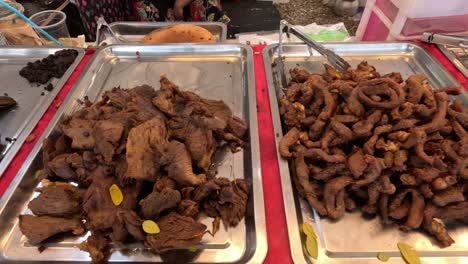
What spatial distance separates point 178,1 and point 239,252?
107 inches

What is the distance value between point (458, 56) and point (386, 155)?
1402 mm

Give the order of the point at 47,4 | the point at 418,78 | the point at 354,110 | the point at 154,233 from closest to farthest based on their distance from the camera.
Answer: the point at 154,233
the point at 354,110
the point at 418,78
the point at 47,4

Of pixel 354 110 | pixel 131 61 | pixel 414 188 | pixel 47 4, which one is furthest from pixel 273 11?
pixel 414 188

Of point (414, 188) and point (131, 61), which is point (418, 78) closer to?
point (414, 188)

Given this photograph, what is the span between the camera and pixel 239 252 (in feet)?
3.76

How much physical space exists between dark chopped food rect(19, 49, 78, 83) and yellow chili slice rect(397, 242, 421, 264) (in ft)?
7.03

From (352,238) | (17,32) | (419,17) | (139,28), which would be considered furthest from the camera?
(139,28)

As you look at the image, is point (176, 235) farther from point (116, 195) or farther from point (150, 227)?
point (116, 195)

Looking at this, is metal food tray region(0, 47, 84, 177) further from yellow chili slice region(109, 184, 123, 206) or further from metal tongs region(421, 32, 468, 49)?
metal tongs region(421, 32, 468, 49)

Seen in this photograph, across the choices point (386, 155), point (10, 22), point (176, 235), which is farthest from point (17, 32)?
point (386, 155)

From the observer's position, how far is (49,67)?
199 cm

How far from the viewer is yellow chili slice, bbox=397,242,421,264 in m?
1.09

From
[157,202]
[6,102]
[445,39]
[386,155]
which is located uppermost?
[445,39]

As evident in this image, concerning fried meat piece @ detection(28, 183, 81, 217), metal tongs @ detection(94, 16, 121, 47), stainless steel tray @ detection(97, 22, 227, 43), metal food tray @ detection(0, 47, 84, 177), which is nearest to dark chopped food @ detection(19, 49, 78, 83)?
metal food tray @ detection(0, 47, 84, 177)
